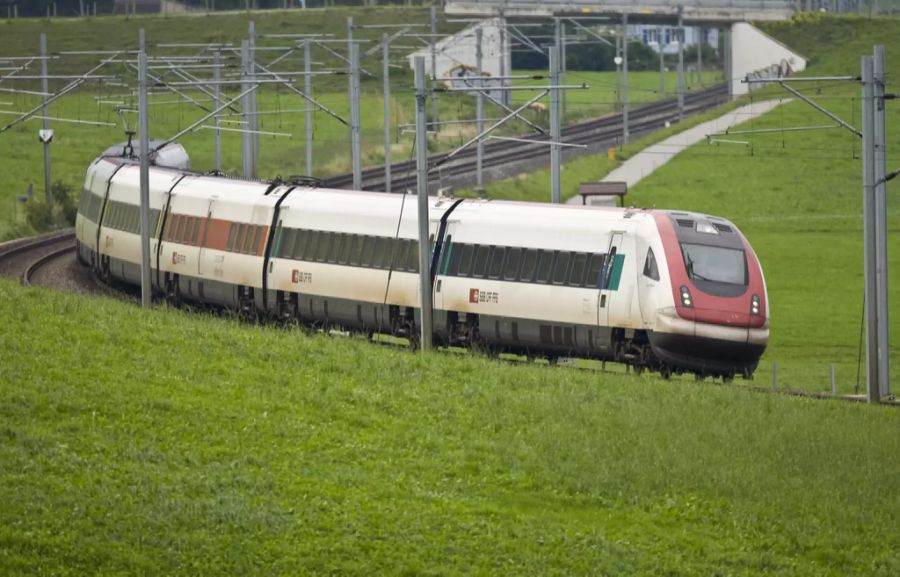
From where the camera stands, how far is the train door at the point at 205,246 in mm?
45781

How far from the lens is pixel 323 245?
1654 inches


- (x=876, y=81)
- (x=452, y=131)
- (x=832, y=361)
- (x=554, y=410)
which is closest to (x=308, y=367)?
(x=554, y=410)

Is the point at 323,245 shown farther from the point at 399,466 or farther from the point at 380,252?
the point at 399,466

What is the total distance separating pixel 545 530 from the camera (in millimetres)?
22188

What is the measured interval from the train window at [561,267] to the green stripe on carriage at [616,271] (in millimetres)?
1209

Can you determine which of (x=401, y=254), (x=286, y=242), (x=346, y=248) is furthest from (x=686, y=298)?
(x=286, y=242)

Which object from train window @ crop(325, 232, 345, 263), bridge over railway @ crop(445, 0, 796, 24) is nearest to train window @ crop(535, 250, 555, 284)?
train window @ crop(325, 232, 345, 263)

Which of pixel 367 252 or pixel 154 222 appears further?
pixel 154 222

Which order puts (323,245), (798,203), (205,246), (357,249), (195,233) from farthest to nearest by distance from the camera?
(798,203), (195,233), (205,246), (323,245), (357,249)

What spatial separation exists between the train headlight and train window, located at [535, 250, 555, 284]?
342cm

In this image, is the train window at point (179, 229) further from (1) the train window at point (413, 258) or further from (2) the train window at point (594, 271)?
(2) the train window at point (594, 271)

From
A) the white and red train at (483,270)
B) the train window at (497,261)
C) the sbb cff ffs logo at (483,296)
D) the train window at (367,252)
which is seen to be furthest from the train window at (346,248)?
the train window at (497,261)

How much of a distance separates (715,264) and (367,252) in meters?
9.12

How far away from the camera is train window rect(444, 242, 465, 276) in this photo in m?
38.6
